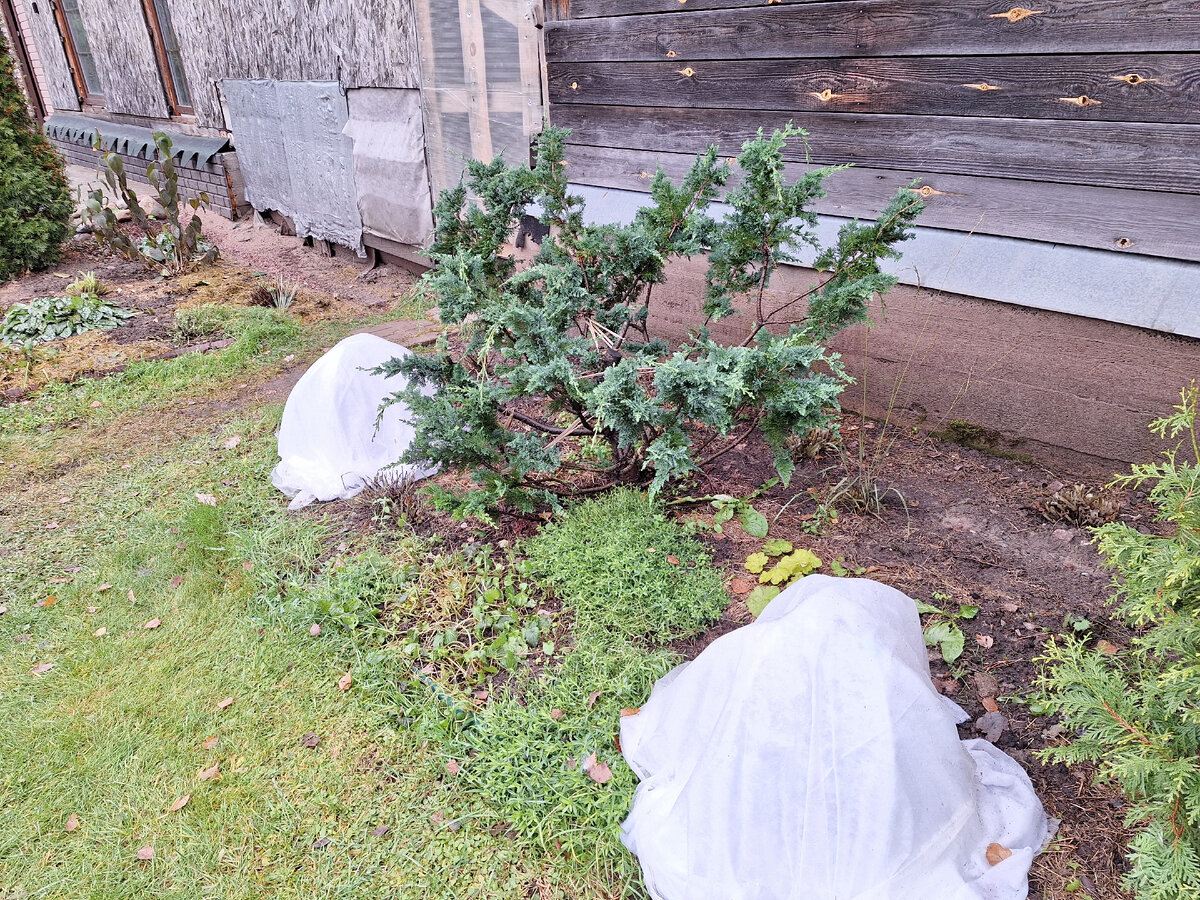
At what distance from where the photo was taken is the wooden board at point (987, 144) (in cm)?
283

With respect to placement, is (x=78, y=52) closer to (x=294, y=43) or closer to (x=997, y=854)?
(x=294, y=43)

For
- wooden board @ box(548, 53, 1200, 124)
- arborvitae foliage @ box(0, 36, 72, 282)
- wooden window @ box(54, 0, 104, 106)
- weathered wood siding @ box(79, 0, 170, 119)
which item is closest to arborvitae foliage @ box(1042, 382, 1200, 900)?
wooden board @ box(548, 53, 1200, 124)

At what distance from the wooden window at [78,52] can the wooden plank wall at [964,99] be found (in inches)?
515

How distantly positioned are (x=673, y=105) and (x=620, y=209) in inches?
29.4

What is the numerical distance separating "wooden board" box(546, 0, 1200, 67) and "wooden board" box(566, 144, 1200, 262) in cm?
53

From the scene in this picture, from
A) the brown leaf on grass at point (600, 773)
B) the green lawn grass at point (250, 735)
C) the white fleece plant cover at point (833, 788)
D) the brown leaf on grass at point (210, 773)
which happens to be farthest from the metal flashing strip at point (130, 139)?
the white fleece plant cover at point (833, 788)

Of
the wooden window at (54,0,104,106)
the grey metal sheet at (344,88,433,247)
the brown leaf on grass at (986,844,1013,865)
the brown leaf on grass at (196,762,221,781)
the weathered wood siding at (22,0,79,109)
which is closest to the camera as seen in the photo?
the brown leaf on grass at (986,844,1013,865)

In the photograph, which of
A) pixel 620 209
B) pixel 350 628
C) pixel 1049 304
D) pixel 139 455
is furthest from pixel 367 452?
pixel 1049 304

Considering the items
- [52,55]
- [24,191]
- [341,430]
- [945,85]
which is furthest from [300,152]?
Answer: [52,55]

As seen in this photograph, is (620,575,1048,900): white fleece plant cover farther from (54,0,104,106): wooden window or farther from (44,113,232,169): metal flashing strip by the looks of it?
(54,0,104,106): wooden window

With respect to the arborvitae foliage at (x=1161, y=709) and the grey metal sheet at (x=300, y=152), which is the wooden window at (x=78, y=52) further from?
the arborvitae foliage at (x=1161, y=709)

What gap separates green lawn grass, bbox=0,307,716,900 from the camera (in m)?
2.13

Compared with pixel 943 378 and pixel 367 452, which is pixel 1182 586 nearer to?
pixel 943 378

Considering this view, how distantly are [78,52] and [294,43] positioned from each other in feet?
28.2
